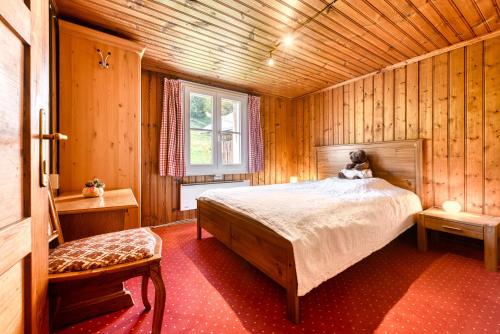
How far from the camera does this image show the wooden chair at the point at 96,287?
1062 millimetres

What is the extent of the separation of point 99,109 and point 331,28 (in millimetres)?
2699

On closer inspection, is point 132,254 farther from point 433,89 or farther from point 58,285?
point 433,89

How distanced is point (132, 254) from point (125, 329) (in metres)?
0.62

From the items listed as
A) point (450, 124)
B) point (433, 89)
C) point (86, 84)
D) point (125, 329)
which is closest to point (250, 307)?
point (125, 329)

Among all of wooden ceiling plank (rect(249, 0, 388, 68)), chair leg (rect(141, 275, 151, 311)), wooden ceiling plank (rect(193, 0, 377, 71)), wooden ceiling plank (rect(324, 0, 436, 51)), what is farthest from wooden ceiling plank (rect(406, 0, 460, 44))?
chair leg (rect(141, 275, 151, 311))

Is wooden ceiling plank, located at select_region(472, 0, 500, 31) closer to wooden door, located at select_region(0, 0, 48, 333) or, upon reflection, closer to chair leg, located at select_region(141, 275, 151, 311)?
wooden door, located at select_region(0, 0, 48, 333)

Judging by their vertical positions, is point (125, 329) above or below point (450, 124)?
below

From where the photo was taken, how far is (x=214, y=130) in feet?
13.3

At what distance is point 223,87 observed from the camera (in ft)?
13.7

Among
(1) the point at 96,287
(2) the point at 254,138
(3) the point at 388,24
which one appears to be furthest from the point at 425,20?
(1) the point at 96,287

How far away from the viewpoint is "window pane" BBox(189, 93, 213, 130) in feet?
12.7

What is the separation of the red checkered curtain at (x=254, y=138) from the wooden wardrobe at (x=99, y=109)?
2268 millimetres

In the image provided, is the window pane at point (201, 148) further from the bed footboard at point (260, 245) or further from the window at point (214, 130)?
the bed footboard at point (260, 245)

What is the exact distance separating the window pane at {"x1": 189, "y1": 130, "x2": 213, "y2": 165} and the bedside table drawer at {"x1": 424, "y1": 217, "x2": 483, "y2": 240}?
3298 mm
